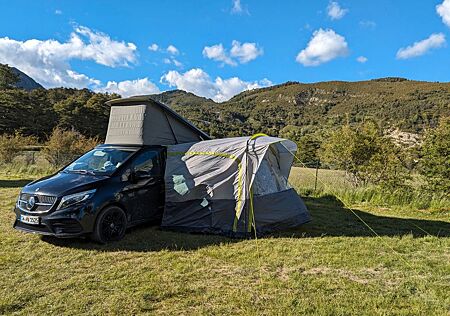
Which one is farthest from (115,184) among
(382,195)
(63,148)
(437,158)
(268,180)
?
(63,148)

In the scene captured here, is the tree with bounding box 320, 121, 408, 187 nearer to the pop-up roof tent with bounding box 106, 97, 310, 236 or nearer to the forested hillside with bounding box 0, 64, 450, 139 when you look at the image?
the forested hillside with bounding box 0, 64, 450, 139

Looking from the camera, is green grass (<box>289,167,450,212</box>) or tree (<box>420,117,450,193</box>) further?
tree (<box>420,117,450,193</box>)

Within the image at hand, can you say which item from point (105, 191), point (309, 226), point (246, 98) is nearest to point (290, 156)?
point (309, 226)

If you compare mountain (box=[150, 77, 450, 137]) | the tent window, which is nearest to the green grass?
the tent window

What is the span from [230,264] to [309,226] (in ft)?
9.53

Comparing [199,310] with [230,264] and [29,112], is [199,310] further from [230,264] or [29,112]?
[29,112]

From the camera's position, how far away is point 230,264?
15.4 ft

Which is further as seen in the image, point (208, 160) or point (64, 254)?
point (208, 160)

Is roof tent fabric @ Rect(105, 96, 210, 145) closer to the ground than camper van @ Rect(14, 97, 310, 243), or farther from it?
farther from it

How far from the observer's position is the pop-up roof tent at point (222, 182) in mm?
6164

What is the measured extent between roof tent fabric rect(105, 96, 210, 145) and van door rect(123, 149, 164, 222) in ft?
1.51

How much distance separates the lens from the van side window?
249 inches

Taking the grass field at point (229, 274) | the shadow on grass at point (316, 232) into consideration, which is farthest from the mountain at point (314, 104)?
the grass field at point (229, 274)

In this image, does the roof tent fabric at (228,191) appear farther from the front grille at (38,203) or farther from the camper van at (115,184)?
the front grille at (38,203)
